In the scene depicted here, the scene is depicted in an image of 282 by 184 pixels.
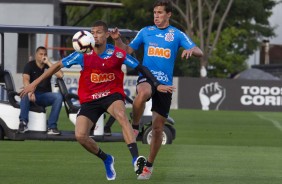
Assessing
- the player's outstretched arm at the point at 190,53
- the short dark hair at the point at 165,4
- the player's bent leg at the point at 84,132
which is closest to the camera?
the player's bent leg at the point at 84,132

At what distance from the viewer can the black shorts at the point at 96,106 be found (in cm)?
1418

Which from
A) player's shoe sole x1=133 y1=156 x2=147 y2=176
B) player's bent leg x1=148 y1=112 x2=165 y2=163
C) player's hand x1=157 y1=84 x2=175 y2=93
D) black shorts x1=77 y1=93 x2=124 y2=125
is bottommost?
player's shoe sole x1=133 y1=156 x2=147 y2=176

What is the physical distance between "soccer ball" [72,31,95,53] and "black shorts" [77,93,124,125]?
24.4 inches

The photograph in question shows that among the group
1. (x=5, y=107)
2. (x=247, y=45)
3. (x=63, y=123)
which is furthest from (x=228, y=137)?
(x=247, y=45)

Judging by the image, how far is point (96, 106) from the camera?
14.2 meters

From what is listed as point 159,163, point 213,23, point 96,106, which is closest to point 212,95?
point 159,163

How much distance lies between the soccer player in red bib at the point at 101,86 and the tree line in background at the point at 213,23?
158 ft

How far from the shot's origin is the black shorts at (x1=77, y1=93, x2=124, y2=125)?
1418 centimetres

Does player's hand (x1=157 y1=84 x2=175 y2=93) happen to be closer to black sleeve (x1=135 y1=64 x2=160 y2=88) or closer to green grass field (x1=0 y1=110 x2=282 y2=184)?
black sleeve (x1=135 y1=64 x2=160 y2=88)

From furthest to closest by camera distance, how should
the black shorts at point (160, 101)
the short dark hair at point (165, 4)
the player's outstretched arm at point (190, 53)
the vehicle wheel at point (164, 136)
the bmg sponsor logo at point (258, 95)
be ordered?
1. the bmg sponsor logo at point (258, 95)
2. the vehicle wheel at point (164, 136)
3. the short dark hair at point (165, 4)
4. the black shorts at point (160, 101)
5. the player's outstretched arm at point (190, 53)

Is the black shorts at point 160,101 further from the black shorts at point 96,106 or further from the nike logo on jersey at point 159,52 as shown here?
the black shorts at point 96,106

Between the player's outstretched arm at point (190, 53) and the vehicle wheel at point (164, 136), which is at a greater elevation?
the player's outstretched arm at point (190, 53)

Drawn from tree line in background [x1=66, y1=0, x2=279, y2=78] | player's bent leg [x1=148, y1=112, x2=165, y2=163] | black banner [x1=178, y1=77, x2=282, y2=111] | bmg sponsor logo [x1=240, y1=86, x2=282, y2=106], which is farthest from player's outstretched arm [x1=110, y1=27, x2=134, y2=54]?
tree line in background [x1=66, y1=0, x2=279, y2=78]

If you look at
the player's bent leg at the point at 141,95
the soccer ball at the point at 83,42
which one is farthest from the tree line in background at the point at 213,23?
the soccer ball at the point at 83,42
